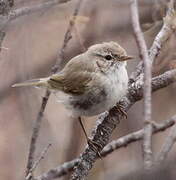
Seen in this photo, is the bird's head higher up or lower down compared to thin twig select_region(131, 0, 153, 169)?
higher up

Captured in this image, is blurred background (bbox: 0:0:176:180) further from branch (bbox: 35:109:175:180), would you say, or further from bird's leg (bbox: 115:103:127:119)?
bird's leg (bbox: 115:103:127:119)

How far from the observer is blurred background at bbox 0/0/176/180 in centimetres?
485

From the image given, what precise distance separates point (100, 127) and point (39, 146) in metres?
1.79

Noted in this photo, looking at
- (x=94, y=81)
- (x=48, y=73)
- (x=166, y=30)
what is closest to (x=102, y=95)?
(x=94, y=81)

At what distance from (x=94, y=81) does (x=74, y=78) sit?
0.92ft

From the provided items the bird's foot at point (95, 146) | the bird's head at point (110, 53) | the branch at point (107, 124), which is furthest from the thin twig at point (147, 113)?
the bird's head at point (110, 53)

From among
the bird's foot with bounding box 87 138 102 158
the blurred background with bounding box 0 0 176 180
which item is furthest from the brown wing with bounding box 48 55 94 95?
the bird's foot with bounding box 87 138 102 158

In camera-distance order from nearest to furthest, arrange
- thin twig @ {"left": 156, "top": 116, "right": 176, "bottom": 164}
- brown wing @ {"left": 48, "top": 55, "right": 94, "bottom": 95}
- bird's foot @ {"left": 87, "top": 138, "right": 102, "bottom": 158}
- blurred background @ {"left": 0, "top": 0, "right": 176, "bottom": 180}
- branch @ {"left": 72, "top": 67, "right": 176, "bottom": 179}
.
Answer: thin twig @ {"left": 156, "top": 116, "right": 176, "bottom": 164}
branch @ {"left": 72, "top": 67, "right": 176, "bottom": 179}
bird's foot @ {"left": 87, "top": 138, "right": 102, "bottom": 158}
brown wing @ {"left": 48, "top": 55, "right": 94, "bottom": 95}
blurred background @ {"left": 0, "top": 0, "right": 176, "bottom": 180}

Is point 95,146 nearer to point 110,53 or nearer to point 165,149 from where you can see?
point 110,53

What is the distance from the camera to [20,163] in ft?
19.3

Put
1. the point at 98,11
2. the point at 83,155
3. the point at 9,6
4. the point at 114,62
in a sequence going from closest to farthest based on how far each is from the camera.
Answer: the point at 9,6, the point at 83,155, the point at 114,62, the point at 98,11

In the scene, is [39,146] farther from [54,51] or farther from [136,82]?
[136,82]

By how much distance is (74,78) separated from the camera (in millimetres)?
4273

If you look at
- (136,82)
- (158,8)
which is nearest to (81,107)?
(136,82)
